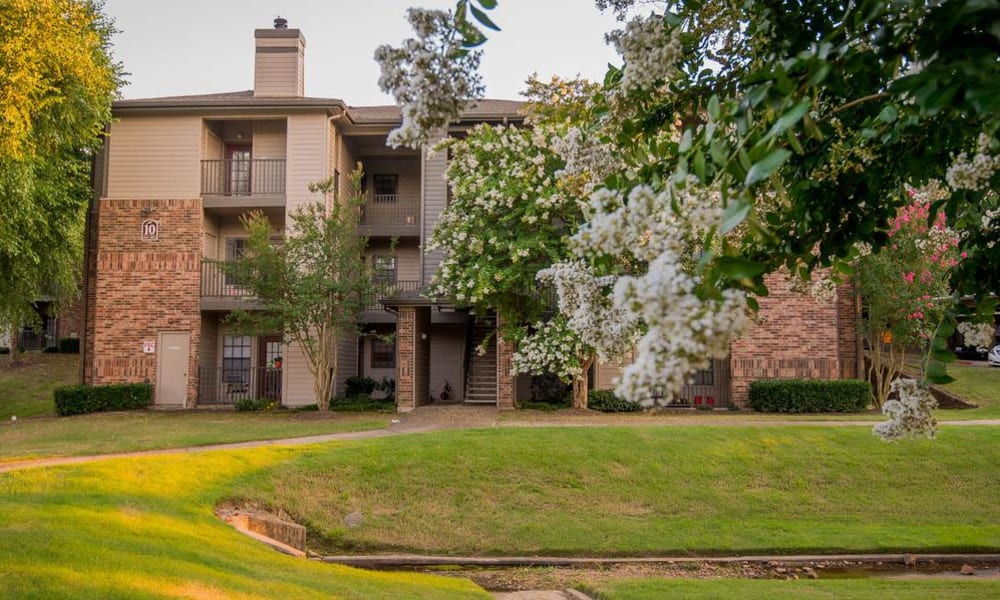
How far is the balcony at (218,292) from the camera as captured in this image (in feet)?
74.4

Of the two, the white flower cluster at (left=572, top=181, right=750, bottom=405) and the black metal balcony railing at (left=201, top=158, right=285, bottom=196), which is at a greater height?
the black metal balcony railing at (left=201, top=158, right=285, bottom=196)

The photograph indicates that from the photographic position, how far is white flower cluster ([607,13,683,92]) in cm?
338

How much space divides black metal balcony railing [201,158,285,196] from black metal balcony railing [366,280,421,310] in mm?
4686

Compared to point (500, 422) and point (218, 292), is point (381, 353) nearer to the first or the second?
point (218, 292)

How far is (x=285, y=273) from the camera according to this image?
20203 mm

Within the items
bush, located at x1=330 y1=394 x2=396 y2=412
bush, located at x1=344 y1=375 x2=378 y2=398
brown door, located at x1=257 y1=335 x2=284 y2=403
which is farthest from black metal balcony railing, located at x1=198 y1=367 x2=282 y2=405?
bush, located at x1=330 y1=394 x2=396 y2=412

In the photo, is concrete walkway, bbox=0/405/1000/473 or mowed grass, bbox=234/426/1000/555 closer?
mowed grass, bbox=234/426/1000/555

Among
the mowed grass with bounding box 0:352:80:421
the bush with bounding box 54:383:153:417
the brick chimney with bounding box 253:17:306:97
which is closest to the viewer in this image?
the bush with bounding box 54:383:153:417

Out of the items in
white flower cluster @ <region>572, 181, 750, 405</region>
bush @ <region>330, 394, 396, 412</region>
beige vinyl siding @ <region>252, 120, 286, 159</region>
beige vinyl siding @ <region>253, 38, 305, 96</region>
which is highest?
beige vinyl siding @ <region>253, 38, 305, 96</region>

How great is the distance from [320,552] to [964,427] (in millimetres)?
13322

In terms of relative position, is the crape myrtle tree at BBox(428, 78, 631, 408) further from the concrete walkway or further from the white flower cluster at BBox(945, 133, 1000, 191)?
the white flower cluster at BBox(945, 133, 1000, 191)

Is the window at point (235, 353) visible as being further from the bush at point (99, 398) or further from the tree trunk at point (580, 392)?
the tree trunk at point (580, 392)

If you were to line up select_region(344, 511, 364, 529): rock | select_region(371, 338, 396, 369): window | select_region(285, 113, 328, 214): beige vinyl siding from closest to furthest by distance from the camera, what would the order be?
select_region(344, 511, 364, 529): rock, select_region(285, 113, 328, 214): beige vinyl siding, select_region(371, 338, 396, 369): window

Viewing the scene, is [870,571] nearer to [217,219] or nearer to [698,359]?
[698,359]
